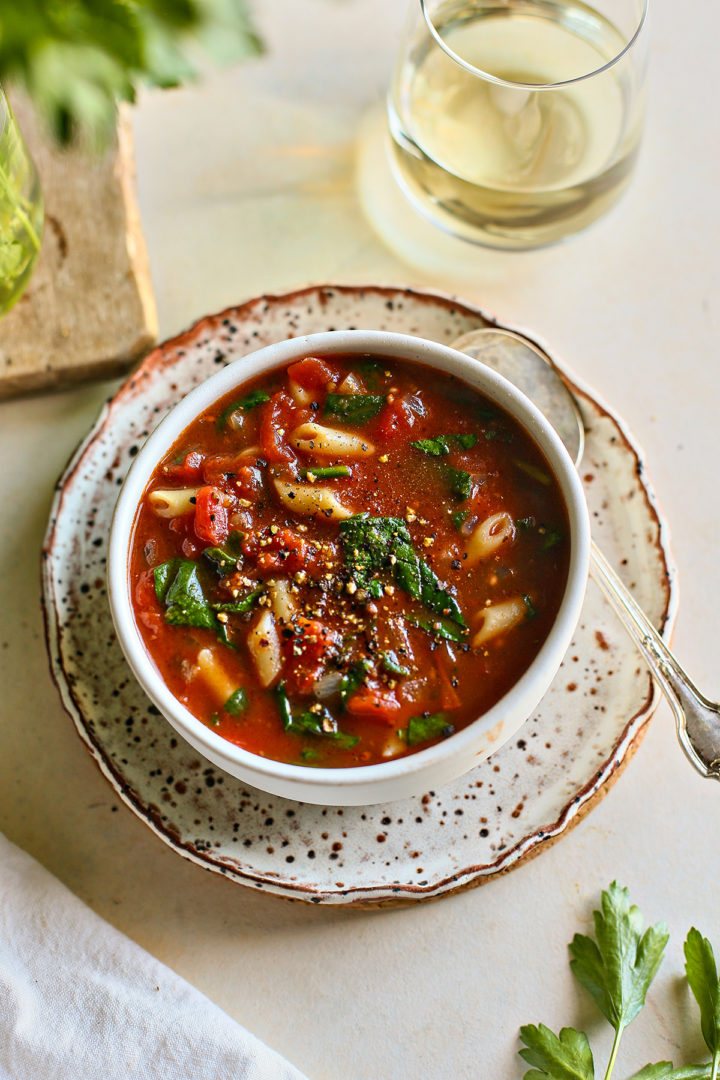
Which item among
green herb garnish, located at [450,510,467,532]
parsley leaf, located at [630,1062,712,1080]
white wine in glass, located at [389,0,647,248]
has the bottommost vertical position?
parsley leaf, located at [630,1062,712,1080]

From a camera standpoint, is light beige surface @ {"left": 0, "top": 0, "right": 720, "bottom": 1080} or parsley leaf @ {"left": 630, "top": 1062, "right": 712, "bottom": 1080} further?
light beige surface @ {"left": 0, "top": 0, "right": 720, "bottom": 1080}

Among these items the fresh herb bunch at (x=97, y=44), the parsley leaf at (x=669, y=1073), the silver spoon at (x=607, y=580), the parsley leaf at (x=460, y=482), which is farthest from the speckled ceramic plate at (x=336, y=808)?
the fresh herb bunch at (x=97, y=44)

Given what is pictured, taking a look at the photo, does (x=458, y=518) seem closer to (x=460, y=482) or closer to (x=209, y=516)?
(x=460, y=482)

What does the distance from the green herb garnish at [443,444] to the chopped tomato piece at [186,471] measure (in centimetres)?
54

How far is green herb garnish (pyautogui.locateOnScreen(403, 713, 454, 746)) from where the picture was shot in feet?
7.41

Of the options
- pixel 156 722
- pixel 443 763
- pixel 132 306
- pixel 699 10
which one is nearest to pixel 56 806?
pixel 156 722

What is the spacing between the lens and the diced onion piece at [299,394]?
253cm

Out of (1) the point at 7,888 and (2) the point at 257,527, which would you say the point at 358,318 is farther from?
(1) the point at 7,888

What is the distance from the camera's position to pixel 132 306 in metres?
3.06

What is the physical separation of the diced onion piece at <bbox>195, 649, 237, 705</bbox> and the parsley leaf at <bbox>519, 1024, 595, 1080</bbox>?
1.28 metres

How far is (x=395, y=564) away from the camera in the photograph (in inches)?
93.4

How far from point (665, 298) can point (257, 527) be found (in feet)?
5.66

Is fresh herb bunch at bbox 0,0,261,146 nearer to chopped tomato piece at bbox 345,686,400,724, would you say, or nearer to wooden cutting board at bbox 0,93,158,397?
chopped tomato piece at bbox 345,686,400,724

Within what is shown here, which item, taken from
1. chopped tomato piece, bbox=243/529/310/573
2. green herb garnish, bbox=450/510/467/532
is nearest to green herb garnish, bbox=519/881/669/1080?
green herb garnish, bbox=450/510/467/532
